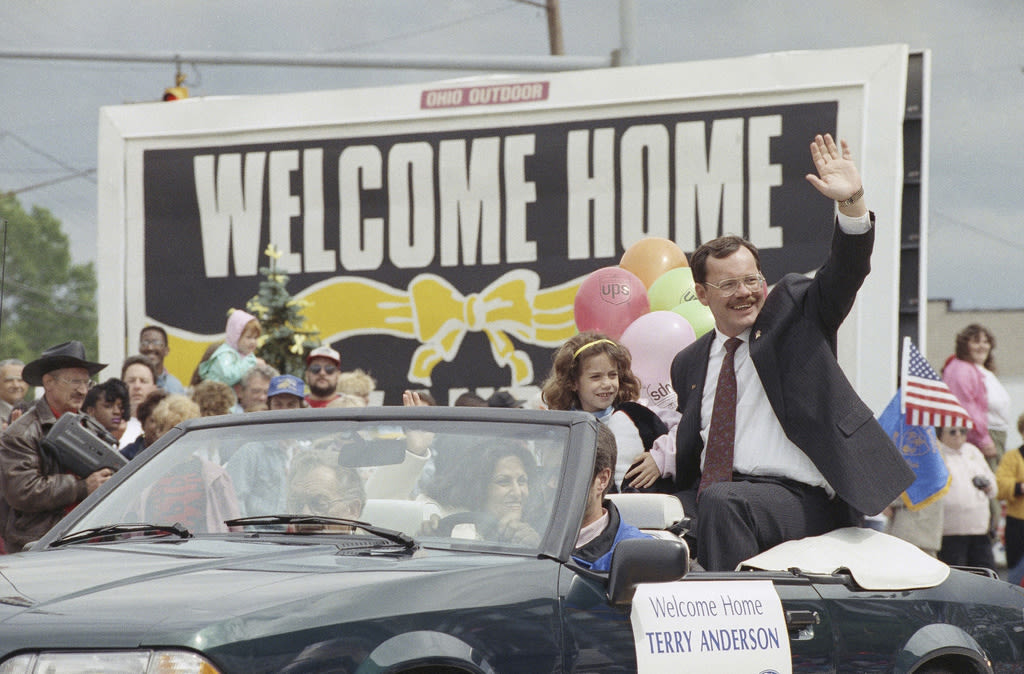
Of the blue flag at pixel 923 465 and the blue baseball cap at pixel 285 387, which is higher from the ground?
the blue baseball cap at pixel 285 387

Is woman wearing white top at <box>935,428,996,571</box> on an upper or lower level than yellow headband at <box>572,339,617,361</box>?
lower

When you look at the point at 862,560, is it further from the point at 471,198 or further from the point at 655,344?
the point at 471,198

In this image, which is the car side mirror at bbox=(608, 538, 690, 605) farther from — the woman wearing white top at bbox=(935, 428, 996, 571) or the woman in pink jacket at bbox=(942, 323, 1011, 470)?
the woman in pink jacket at bbox=(942, 323, 1011, 470)

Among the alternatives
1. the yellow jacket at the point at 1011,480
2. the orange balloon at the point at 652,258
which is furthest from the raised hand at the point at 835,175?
the yellow jacket at the point at 1011,480

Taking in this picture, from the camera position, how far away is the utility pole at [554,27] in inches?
899

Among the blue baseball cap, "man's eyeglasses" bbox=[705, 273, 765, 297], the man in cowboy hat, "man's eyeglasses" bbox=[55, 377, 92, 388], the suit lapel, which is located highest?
"man's eyeglasses" bbox=[705, 273, 765, 297]

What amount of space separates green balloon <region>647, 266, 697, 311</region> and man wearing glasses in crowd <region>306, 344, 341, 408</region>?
2.34 metres

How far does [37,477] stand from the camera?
7367mm

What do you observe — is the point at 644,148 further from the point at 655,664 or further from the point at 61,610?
the point at 61,610

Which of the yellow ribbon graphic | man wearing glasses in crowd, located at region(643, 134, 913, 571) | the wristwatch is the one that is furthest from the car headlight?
the yellow ribbon graphic

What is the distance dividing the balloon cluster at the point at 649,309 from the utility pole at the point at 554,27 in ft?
38.1

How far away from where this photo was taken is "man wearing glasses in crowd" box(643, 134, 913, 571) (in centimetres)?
512

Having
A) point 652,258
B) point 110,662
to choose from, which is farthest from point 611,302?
point 110,662

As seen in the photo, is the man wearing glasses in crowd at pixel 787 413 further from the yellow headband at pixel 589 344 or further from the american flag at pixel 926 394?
the american flag at pixel 926 394
